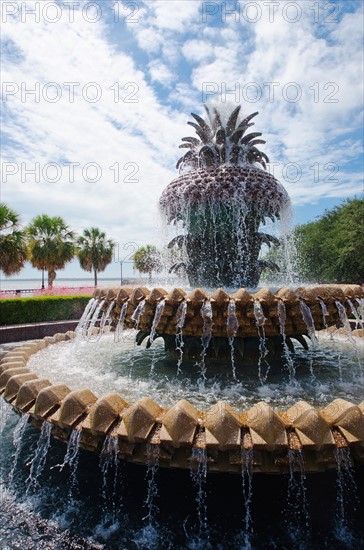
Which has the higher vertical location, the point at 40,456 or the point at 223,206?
the point at 223,206

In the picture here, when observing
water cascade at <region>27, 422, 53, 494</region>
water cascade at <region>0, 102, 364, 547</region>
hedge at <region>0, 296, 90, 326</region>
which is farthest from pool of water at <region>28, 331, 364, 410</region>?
hedge at <region>0, 296, 90, 326</region>

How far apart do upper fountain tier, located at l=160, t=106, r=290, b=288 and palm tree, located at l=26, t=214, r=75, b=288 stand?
2467 centimetres

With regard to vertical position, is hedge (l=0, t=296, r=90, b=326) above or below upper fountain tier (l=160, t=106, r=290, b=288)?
below

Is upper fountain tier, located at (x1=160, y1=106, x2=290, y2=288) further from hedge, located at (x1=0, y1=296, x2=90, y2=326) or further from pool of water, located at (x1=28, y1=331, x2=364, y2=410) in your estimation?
hedge, located at (x1=0, y1=296, x2=90, y2=326)

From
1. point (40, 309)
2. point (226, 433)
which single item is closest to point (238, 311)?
point (226, 433)

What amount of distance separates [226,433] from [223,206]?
394cm

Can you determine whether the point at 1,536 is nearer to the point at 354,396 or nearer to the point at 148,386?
the point at 148,386

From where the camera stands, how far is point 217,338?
453cm

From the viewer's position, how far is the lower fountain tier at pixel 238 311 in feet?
13.1

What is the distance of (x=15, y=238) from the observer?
843 inches

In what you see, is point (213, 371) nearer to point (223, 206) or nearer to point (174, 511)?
point (174, 511)

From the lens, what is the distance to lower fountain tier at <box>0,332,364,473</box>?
257cm

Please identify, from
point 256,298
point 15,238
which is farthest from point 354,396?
point 15,238

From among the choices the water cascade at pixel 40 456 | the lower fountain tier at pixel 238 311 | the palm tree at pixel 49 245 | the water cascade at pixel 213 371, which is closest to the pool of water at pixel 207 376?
the water cascade at pixel 213 371
